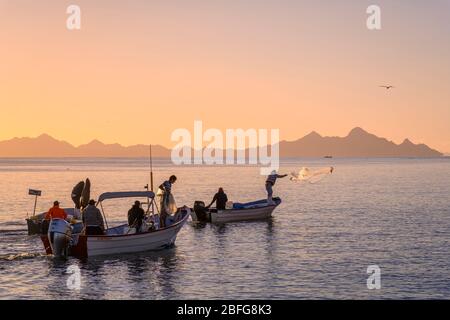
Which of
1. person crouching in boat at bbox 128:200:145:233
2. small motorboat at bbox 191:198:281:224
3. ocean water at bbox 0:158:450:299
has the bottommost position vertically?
ocean water at bbox 0:158:450:299

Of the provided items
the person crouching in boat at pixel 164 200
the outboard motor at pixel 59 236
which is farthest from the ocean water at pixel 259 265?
the person crouching in boat at pixel 164 200

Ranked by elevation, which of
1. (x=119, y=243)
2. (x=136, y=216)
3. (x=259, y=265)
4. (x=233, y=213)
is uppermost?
(x=136, y=216)

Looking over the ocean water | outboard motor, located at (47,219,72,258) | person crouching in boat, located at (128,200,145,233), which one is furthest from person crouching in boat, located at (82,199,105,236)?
person crouching in boat, located at (128,200,145,233)

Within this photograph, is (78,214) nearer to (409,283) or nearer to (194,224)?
(194,224)

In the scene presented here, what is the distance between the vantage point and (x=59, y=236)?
25.4 metres

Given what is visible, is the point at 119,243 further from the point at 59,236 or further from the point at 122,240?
the point at 59,236

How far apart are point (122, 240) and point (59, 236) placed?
108 inches

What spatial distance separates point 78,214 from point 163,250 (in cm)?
718

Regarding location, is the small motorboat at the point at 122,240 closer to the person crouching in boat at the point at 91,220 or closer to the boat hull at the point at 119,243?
the boat hull at the point at 119,243

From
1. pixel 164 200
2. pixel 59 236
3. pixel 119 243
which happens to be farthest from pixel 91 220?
pixel 164 200

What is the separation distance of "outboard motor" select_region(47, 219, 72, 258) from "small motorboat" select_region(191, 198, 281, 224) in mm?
16556

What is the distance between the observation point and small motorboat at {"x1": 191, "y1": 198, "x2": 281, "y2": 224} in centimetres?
4138

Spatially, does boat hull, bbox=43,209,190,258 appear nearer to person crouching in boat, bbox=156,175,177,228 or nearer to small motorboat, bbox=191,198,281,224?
person crouching in boat, bbox=156,175,177,228
